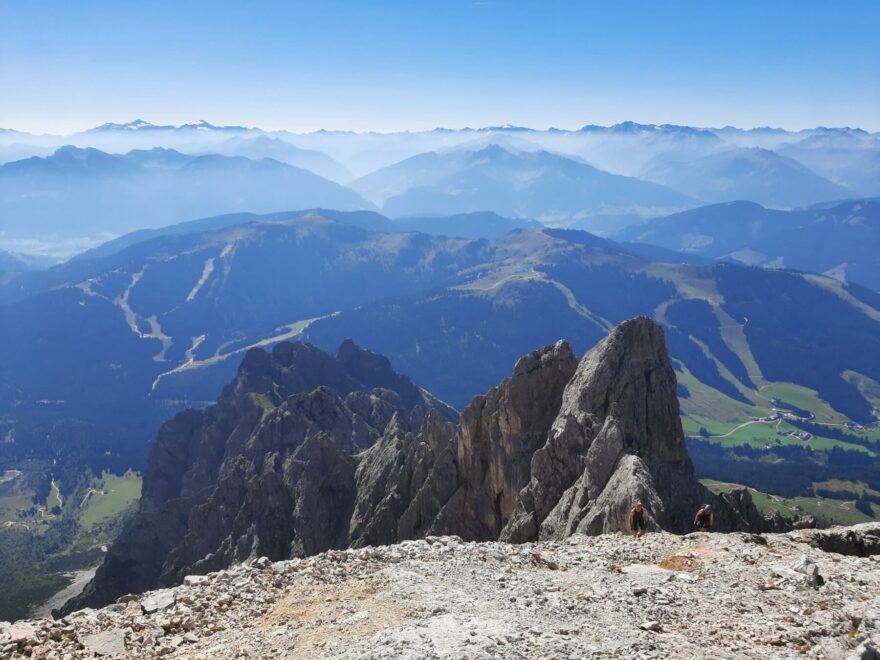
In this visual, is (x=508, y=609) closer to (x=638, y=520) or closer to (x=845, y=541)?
(x=638, y=520)

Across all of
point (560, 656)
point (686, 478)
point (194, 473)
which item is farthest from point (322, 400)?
point (560, 656)

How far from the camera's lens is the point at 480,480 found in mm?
79062

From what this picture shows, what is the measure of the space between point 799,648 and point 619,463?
31444 millimetres

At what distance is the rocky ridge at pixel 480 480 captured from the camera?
55781 mm

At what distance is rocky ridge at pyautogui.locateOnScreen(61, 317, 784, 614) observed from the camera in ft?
183

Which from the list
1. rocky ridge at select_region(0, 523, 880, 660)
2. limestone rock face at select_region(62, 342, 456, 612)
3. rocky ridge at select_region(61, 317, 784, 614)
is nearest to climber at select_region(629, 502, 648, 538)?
rocky ridge at select_region(0, 523, 880, 660)

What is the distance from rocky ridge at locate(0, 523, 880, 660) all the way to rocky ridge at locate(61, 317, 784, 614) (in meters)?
13.8

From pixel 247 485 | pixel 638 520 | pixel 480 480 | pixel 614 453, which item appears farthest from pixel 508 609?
pixel 247 485

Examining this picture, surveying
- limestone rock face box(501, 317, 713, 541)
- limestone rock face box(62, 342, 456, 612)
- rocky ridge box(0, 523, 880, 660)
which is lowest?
limestone rock face box(62, 342, 456, 612)

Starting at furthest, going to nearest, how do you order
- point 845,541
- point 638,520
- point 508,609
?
1. point 638,520
2. point 845,541
3. point 508,609

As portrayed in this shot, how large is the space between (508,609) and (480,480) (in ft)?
174

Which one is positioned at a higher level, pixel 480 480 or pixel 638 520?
pixel 638 520

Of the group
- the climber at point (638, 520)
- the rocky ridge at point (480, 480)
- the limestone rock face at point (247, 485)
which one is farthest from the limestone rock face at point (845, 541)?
the limestone rock face at point (247, 485)

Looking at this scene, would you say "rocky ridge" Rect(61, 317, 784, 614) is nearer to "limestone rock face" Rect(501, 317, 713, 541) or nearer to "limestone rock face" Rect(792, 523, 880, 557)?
"limestone rock face" Rect(501, 317, 713, 541)
